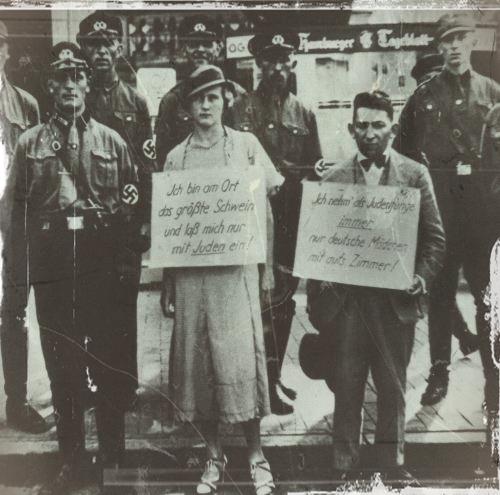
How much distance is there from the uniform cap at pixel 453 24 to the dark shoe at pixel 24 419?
221cm

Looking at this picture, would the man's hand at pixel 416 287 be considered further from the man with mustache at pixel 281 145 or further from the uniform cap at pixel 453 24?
the uniform cap at pixel 453 24

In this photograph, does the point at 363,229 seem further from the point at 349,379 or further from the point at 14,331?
the point at 14,331

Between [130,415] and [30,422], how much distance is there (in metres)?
0.40

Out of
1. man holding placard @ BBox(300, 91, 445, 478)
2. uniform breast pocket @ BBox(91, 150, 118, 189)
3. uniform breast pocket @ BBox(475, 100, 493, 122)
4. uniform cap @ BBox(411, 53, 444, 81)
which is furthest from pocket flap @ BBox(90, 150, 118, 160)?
uniform breast pocket @ BBox(475, 100, 493, 122)

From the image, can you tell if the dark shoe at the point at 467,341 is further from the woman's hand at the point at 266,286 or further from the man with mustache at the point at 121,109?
the man with mustache at the point at 121,109

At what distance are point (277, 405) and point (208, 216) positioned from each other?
0.81m

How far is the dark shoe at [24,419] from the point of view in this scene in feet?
11.0

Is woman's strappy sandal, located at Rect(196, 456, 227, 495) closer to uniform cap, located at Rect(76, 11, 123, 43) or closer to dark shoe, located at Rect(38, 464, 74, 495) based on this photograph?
dark shoe, located at Rect(38, 464, 74, 495)

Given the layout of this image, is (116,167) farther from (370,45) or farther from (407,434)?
(407,434)

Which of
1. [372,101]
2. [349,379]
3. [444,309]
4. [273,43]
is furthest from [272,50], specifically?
[349,379]

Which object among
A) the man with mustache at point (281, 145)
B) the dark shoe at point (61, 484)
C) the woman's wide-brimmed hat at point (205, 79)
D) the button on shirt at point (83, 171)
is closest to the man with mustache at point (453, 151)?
the man with mustache at point (281, 145)

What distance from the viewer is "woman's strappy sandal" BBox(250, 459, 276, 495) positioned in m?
3.34

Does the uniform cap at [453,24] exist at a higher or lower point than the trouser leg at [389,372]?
higher

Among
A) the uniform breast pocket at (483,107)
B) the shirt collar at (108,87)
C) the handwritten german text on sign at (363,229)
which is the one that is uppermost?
the shirt collar at (108,87)
